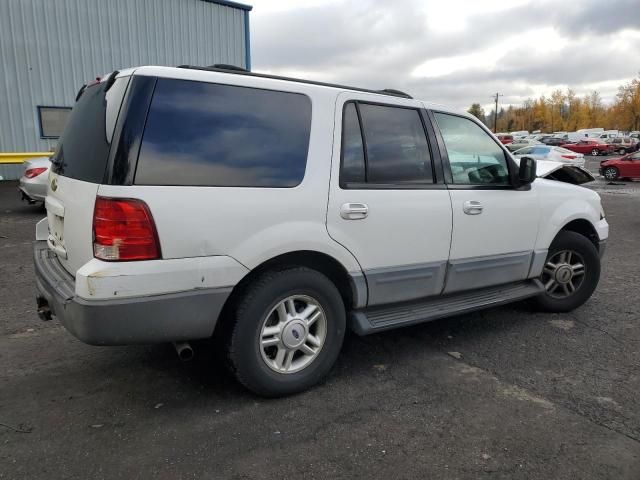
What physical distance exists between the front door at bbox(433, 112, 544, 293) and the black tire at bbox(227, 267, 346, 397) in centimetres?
107

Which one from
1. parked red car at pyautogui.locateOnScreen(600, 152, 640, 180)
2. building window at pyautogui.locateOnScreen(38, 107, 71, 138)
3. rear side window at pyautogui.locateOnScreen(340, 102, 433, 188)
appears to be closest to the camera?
rear side window at pyautogui.locateOnScreen(340, 102, 433, 188)

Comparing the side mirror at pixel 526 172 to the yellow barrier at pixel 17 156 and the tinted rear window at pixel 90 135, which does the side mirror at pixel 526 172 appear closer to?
the tinted rear window at pixel 90 135

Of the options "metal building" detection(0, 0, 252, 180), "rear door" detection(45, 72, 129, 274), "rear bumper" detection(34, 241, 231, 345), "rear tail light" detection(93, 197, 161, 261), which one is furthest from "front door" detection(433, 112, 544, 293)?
"metal building" detection(0, 0, 252, 180)

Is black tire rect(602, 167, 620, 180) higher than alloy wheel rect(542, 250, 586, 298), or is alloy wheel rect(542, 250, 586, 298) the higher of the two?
alloy wheel rect(542, 250, 586, 298)

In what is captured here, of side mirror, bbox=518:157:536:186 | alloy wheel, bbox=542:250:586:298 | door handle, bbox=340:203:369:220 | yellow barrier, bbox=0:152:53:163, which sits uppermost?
side mirror, bbox=518:157:536:186

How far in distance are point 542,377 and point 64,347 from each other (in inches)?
139

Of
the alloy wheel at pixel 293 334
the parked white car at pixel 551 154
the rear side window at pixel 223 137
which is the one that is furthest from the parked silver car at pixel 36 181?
the parked white car at pixel 551 154

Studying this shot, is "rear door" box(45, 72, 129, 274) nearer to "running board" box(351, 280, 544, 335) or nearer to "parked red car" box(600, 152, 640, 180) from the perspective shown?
"running board" box(351, 280, 544, 335)

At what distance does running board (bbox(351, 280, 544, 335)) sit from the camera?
341cm

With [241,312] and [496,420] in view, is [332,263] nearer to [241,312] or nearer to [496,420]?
[241,312]

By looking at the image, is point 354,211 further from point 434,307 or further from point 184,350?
point 184,350

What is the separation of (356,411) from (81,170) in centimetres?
211

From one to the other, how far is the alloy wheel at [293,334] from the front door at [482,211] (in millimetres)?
1163

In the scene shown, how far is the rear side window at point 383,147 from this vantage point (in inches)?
131
